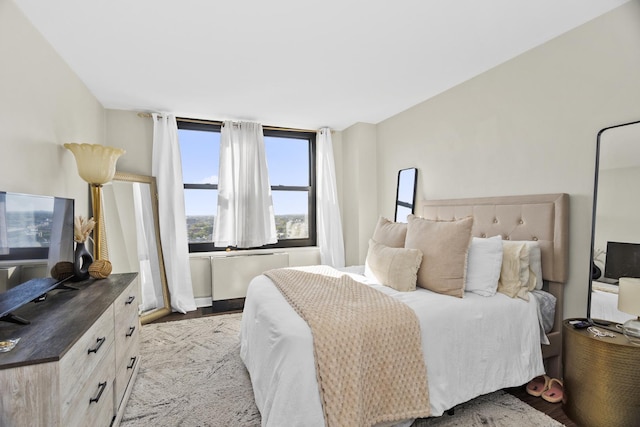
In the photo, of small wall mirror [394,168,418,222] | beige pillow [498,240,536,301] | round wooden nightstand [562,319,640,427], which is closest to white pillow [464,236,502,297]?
beige pillow [498,240,536,301]

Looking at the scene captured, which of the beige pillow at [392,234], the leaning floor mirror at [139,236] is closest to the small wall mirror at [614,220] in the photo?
the beige pillow at [392,234]

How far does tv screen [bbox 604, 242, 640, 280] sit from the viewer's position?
69.7 inches

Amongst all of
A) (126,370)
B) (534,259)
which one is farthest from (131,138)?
(534,259)

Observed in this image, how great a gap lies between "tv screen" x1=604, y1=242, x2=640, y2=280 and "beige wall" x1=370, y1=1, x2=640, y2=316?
0.53 ft

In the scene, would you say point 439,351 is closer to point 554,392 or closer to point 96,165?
point 554,392

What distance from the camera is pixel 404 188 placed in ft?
12.3

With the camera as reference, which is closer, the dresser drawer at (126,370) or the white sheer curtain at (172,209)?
the dresser drawer at (126,370)

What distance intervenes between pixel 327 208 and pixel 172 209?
6.67ft

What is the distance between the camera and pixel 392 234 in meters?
2.76

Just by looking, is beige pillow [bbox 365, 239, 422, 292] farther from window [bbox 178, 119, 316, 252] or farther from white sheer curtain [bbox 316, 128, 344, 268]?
window [bbox 178, 119, 316, 252]

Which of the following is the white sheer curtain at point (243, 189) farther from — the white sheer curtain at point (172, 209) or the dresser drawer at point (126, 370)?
the dresser drawer at point (126, 370)

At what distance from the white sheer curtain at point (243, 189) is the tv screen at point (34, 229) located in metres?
2.04

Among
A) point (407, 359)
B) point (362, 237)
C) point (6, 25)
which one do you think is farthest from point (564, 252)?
point (6, 25)

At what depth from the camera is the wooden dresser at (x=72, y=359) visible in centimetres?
103
